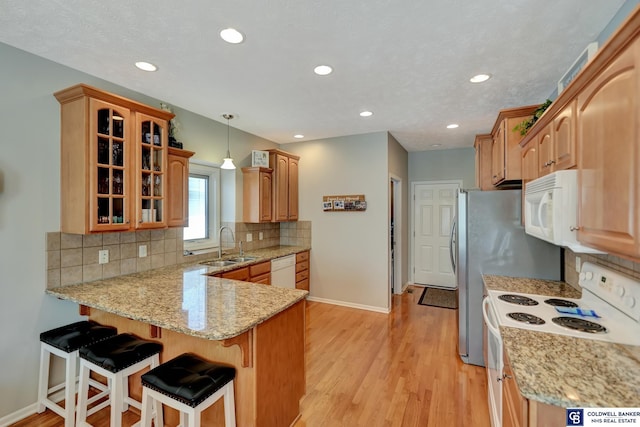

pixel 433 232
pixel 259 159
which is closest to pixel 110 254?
pixel 259 159

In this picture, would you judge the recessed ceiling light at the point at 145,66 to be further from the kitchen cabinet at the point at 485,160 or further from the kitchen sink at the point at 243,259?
the kitchen cabinet at the point at 485,160

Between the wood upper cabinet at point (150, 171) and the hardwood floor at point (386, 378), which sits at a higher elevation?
the wood upper cabinet at point (150, 171)

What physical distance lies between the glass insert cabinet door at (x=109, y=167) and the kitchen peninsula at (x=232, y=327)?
1.79 ft

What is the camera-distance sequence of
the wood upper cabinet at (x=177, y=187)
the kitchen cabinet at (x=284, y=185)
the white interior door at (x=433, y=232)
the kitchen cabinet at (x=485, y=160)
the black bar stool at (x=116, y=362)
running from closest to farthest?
the black bar stool at (x=116, y=362) < the wood upper cabinet at (x=177, y=187) < the kitchen cabinet at (x=485, y=160) < the kitchen cabinet at (x=284, y=185) < the white interior door at (x=433, y=232)

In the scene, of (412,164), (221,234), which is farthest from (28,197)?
(412,164)

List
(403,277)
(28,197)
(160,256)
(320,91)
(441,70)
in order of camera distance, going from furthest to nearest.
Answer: (403,277) → (160,256) → (320,91) → (441,70) → (28,197)

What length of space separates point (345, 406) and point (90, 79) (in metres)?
3.41

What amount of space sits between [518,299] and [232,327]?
1.85 meters

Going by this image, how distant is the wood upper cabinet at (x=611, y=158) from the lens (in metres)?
Result: 0.93

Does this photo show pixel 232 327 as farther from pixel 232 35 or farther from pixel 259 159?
pixel 259 159

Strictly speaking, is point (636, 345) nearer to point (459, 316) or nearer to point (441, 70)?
point (459, 316)

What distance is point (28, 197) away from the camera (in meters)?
2.10

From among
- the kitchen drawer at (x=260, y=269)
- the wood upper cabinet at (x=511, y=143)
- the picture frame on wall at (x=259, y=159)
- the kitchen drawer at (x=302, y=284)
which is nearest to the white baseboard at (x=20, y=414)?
the kitchen drawer at (x=260, y=269)

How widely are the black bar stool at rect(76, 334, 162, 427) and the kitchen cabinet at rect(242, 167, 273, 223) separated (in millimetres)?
2303
